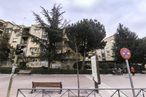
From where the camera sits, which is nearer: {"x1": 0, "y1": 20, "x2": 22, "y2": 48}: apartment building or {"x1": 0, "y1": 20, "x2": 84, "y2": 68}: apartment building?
{"x1": 0, "y1": 20, "x2": 84, "y2": 68}: apartment building

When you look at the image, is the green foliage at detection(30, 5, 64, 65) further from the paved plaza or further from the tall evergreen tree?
the paved plaza

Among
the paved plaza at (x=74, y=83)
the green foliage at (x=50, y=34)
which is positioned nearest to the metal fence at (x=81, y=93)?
the paved plaza at (x=74, y=83)

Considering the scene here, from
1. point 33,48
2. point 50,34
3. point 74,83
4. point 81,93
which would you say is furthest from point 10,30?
point 81,93

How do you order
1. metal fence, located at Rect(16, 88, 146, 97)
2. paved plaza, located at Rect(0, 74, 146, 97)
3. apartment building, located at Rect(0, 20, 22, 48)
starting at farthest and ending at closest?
apartment building, located at Rect(0, 20, 22, 48) → paved plaza, located at Rect(0, 74, 146, 97) → metal fence, located at Rect(16, 88, 146, 97)

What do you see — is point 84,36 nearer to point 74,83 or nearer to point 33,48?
point 33,48

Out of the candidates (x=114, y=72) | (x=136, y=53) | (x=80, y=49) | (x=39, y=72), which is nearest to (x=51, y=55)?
(x=39, y=72)

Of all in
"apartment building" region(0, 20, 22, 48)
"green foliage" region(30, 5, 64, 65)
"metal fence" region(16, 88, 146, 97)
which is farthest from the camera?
"apartment building" region(0, 20, 22, 48)

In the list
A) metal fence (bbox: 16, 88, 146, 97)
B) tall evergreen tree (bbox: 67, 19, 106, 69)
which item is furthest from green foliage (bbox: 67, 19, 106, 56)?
metal fence (bbox: 16, 88, 146, 97)

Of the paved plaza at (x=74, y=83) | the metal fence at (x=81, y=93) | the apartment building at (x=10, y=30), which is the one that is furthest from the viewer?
the apartment building at (x=10, y=30)

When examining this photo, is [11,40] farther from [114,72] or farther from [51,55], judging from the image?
[114,72]

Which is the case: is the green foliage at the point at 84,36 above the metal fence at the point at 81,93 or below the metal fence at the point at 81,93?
above

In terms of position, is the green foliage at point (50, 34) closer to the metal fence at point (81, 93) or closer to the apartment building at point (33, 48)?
the apartment building at point (33, 48)

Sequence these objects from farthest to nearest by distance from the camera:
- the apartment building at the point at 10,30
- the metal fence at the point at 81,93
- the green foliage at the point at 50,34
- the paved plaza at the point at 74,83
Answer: the apartment building at the point at 10,30 < the green foliage at the point at 50,34 < the paved plaza at the point at 74,83 < the metal fence at the point at 81,93

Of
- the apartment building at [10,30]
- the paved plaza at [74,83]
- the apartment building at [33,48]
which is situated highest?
the apartment building at [10,30]
